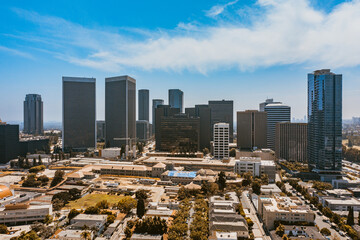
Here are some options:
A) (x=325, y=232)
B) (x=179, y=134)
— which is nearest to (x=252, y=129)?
(x=179, y=134)

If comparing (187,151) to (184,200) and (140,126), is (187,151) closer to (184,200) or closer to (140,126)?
(184,200)

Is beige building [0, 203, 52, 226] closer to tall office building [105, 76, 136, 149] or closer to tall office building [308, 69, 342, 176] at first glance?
tall office building [308, 69, 342, 176]

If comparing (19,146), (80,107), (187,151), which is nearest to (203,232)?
(187,151)

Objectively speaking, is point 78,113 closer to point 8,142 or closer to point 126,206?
point 8,142

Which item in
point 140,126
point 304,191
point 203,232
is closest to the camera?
point 203,232

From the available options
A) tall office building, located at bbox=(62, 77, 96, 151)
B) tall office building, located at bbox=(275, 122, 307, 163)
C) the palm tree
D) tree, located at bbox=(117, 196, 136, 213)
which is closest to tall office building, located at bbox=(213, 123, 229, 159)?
tall office building, located at bbox=(275, 122, 307, 163)

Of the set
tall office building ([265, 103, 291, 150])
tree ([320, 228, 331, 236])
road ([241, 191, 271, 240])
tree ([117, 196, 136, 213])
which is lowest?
road ([241, 191, 271, 240])
